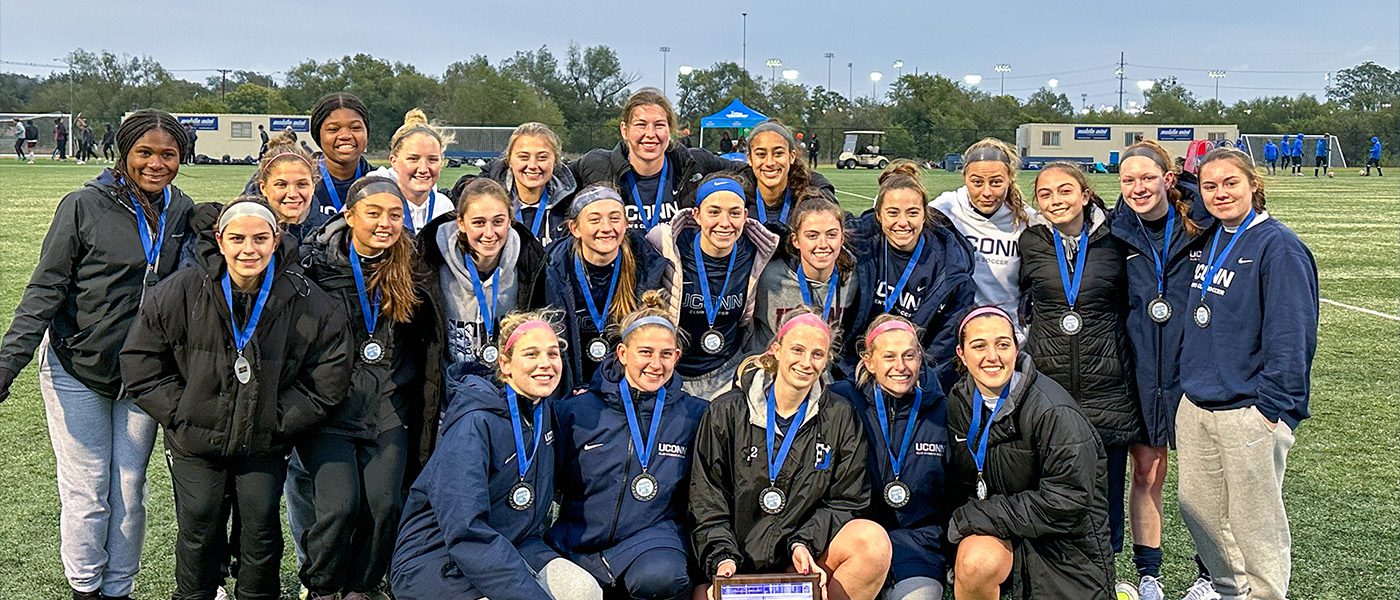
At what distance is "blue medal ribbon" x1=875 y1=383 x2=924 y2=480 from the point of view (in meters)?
3.93

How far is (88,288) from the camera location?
372 cm

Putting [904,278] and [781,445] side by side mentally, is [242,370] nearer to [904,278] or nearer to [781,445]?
[781,445]

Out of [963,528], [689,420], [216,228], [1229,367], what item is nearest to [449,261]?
[216,228]

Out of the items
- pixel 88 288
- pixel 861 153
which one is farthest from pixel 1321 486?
pixel 861 153

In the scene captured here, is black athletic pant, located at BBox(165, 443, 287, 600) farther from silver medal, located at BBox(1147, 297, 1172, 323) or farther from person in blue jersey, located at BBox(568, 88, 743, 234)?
silver medal, located at BBox(1147, 297, 1172, 323)

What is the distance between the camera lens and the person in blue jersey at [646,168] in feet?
16.7

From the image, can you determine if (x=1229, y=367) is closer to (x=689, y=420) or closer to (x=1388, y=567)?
(x=1388, y=567)

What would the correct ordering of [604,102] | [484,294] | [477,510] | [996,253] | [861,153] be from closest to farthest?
[477,510] < [484,294] < [996,253] < [861,153] < [604,102]

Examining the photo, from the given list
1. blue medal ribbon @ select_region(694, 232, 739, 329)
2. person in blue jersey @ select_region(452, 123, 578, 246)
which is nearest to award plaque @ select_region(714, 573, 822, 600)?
blue medal ribbon @ select_region(694, 232, 739, 329)

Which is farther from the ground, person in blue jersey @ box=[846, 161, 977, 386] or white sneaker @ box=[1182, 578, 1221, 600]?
person in blue jersey @ box=[846, 161, 977, 386]

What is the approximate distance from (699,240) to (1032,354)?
132 centimetres

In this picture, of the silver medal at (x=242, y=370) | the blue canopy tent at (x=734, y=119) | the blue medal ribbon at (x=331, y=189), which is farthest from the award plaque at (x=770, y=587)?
the blue canopy tent at (x=734, y=119)

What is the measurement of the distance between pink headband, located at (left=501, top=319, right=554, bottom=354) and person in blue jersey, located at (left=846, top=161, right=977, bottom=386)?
1.29 meters

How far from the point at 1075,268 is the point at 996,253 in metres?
0.39
